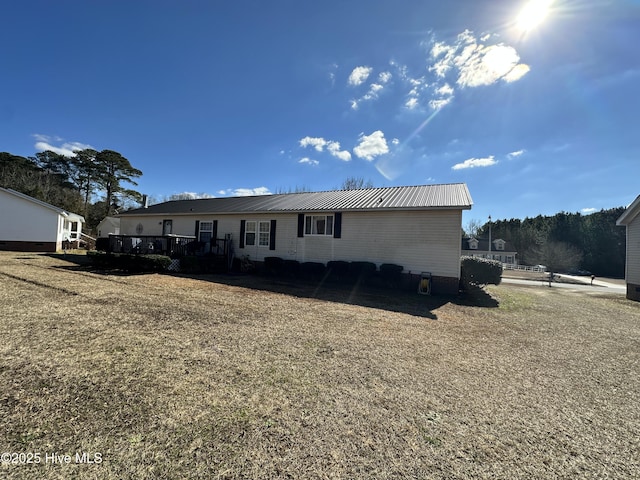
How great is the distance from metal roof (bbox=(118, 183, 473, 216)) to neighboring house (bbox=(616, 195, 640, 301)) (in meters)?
6.91

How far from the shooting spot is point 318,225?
12.7 metres

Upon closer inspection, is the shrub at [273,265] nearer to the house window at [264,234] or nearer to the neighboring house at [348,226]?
the neighboring house at [348,226]

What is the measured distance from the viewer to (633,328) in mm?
6570

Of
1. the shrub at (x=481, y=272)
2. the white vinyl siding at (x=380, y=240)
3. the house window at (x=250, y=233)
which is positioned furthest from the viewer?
the house window at (x=250, y=233)

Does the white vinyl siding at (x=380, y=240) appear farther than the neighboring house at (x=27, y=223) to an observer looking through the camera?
No

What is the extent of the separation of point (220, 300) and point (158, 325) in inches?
92.6

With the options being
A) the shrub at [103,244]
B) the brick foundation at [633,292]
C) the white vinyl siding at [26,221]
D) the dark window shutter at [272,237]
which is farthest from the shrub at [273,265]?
the white vinyl siding at [26,221]

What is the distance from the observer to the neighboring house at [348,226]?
10.2 metres

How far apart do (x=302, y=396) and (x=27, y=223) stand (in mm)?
24445

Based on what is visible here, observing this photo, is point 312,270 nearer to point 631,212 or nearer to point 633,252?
point 633,252

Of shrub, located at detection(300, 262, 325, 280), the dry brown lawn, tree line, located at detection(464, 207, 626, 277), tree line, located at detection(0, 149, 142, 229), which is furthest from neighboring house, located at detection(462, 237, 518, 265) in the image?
tree line, located at detection(0, 149, 142, 229)

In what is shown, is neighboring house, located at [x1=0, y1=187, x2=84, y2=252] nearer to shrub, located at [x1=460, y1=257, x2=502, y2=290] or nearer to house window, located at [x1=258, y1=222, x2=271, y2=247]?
house window, located at [x1=258, y1=222, x2=271, y2=247]

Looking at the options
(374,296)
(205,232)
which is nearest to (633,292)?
(374,296)

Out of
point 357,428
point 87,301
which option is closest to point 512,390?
point 357,428
